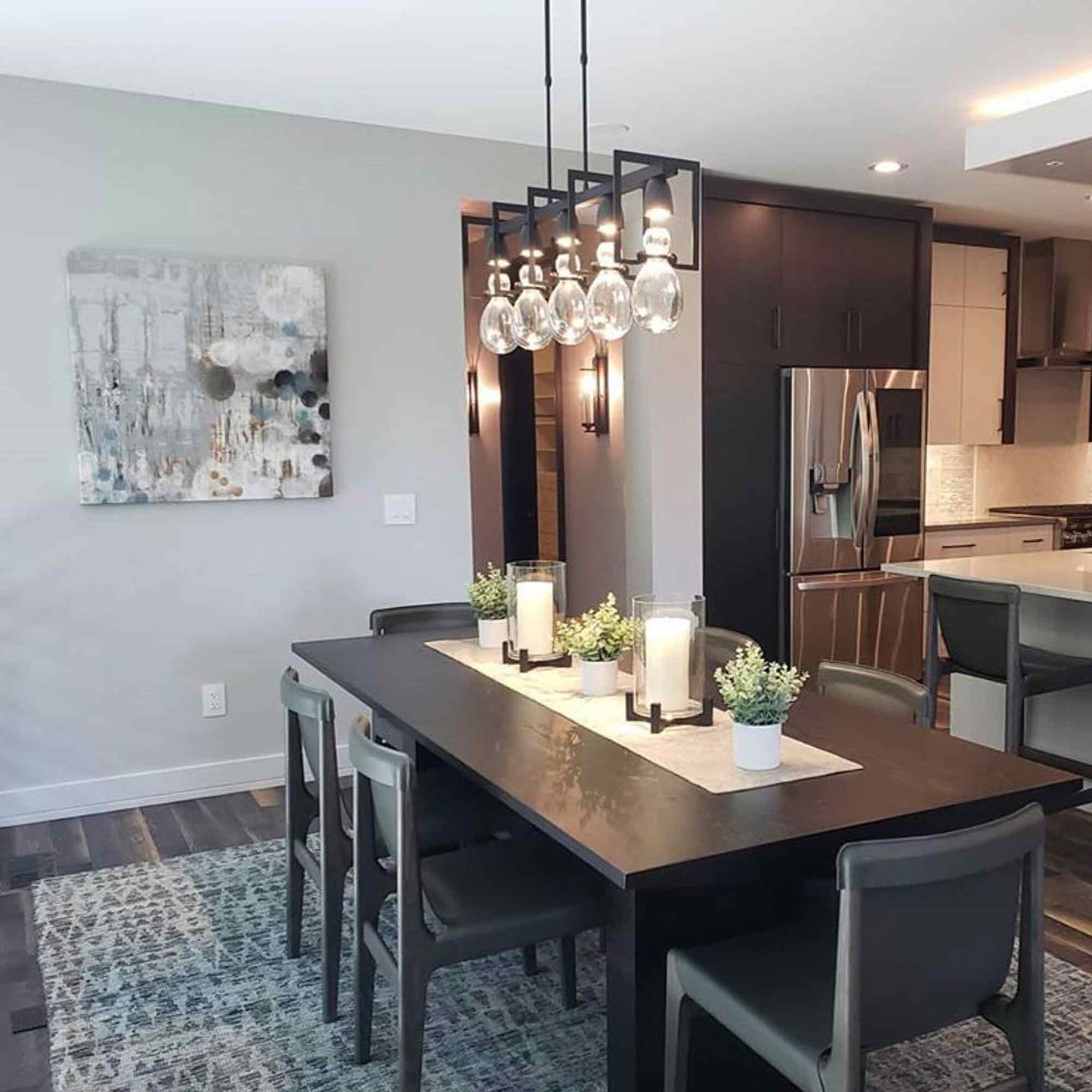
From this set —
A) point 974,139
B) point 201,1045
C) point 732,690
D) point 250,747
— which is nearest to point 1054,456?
point 974,139

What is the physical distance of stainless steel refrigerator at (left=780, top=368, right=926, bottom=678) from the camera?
5160mm

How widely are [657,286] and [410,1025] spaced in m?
1.60

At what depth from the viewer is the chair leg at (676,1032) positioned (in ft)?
5.73

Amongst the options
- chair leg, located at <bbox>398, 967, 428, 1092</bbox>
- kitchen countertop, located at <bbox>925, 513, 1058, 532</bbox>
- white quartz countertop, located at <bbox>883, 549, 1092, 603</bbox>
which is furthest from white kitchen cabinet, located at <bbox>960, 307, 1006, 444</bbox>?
chair leg, located at <bbox>398, 967, 428, 1092</bbox>

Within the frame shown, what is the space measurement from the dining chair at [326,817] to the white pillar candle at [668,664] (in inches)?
26.2

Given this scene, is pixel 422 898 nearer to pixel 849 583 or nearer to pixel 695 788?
pixel 695 788

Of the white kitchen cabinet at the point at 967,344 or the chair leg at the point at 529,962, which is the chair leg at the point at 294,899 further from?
the white kitchen cabinet at the point at 967,344

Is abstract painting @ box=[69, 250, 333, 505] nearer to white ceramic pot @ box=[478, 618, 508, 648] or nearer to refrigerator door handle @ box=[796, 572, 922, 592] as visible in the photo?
white ceramic pot @ box=[478, 618, 508, 648]

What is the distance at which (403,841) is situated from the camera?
1.91 m

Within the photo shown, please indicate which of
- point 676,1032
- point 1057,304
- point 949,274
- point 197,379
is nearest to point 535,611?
point 676,1032

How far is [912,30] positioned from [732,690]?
94.5 inches

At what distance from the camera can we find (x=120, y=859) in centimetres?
345

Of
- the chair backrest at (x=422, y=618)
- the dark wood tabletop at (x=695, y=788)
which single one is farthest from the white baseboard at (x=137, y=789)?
the dark wood tabletop at (x=695, y=788)

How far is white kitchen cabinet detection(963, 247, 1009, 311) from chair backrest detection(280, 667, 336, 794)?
505 centimetres
